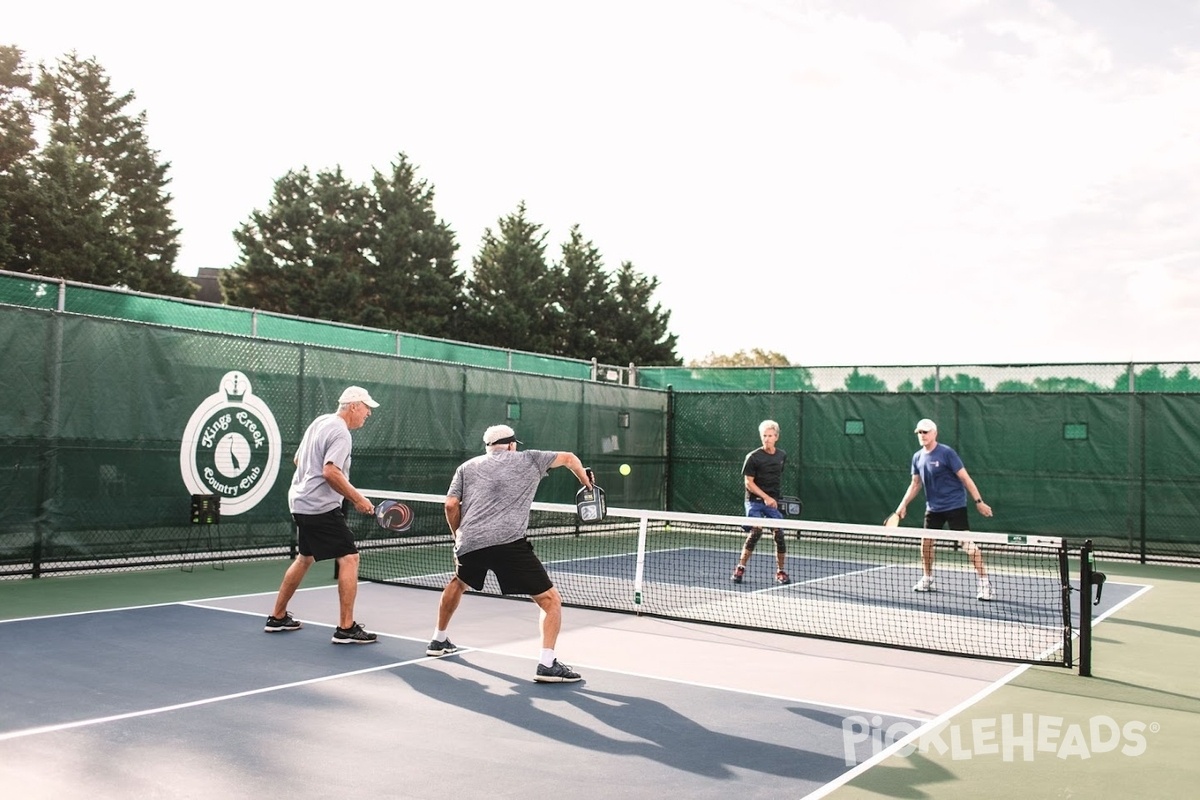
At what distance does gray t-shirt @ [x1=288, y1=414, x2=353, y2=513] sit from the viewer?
7.29 m

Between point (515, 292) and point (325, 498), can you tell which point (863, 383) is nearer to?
point (325, 498)

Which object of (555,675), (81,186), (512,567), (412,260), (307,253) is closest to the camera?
(555,675)

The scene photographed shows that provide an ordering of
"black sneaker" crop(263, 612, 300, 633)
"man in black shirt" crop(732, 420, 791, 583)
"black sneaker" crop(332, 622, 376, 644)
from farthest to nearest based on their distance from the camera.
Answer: "man in black shirt" crop(732, 420, 791, 583) → "black sneaker" crop(263, 612, 300, 633) → "black sneaker" crop(332, 622, 376, 644)

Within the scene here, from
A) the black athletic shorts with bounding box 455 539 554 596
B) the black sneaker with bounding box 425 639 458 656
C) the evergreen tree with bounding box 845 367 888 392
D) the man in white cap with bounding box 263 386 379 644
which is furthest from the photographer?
the evergreen tree with bounding box 845 367 888 392

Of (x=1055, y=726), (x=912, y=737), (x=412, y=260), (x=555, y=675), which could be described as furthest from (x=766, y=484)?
(x=412, y=260)

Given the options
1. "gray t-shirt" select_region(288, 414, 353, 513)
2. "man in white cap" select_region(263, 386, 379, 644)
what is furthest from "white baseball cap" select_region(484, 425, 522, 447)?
"gray t-shirt" select_region(288, 414, 353, 513)

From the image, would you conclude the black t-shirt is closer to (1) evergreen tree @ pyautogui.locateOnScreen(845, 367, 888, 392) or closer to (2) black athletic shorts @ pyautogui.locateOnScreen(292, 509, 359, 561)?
(2) black athletic shorts @ pyautogui.locateOnScreen(292, 509, 359, 561)

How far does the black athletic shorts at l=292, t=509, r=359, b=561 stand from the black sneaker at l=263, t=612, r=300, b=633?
55 cm

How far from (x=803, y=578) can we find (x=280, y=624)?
6.15 metres

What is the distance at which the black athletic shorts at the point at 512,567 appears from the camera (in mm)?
6340

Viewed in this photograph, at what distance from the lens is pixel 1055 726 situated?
5398 millimetres

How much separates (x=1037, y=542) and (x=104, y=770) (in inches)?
224

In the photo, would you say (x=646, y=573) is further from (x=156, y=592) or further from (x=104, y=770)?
(x=104, y=770)

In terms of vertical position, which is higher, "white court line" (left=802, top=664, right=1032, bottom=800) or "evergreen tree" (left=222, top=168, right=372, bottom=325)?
"evergreen tree" (left=222, top=168, right=372, bottom=325)
